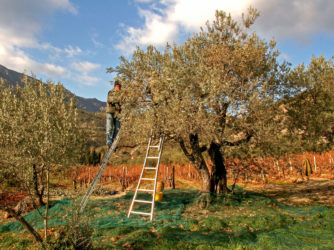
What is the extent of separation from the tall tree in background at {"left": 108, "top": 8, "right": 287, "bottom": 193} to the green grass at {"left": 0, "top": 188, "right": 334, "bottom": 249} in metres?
2.49

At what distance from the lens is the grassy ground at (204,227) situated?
618 cm

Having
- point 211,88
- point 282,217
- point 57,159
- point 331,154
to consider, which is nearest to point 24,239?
point 57,159

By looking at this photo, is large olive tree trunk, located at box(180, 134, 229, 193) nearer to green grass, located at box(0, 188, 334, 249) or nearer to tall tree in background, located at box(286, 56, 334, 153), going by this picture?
green grass, located at box(0, 188, 334, 249)

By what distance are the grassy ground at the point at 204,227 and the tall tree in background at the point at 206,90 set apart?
2.65 metres

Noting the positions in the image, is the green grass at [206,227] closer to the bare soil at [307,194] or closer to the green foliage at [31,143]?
the green foliage at [31,143]

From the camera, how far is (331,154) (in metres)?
24.8

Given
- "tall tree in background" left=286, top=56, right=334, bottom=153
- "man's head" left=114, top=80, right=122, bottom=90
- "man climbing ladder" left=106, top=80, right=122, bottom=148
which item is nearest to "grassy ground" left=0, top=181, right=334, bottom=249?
"man climbing ladder" left=106, top=80, right=122, bottom=148

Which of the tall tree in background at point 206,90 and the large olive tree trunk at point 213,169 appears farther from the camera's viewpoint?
the large olive tree trunk at point 213,169

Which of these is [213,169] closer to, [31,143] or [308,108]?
[308,108]

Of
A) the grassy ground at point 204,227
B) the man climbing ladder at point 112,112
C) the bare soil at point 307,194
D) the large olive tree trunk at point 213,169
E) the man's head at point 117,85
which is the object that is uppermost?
the man's head at point 117,85

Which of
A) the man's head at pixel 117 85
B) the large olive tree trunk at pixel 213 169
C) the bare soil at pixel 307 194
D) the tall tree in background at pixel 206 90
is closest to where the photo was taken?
the tall tree in background at pixel 206 90

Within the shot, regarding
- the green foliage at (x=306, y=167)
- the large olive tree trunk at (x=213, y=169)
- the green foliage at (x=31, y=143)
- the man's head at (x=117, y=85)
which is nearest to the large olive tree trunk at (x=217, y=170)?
the large olive tree trunk at (x=213, y=169)

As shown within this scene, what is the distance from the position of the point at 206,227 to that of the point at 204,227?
0.27ft

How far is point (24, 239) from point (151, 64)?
8988mm
